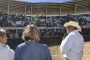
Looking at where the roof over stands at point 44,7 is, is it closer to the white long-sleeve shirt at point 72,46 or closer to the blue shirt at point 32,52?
the white long-sleeve shirt at point 72,46

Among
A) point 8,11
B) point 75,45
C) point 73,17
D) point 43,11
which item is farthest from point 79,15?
point 75,45

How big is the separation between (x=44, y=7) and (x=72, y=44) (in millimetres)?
29495

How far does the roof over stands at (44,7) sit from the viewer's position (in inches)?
1394

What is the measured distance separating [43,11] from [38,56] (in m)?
31.8

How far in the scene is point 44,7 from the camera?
1423 inches

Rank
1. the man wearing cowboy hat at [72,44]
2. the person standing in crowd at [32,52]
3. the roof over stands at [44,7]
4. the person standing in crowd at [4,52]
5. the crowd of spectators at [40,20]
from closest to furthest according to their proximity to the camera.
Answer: the person standing in crowd at [32,52] → the person standing in crowd at [4,52] → the man wearing cowboy hat at [72,44] → the crowd of spectators at [40,20] → the roof over stands at [44,7]

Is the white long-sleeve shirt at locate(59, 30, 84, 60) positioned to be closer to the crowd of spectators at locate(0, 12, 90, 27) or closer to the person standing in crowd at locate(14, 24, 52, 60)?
the person standing in crowd at locate(14, 24, 52, 60)

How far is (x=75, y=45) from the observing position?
6.77 meters

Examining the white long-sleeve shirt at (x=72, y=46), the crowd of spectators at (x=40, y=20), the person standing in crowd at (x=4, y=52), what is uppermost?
the person standing in crowd at (x=4, y=52)

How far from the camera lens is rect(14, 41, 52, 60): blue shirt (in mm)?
5039

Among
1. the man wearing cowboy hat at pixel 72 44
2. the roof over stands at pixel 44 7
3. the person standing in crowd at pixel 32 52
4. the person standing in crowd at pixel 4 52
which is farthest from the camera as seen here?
the roof over stands at pixel 44 7

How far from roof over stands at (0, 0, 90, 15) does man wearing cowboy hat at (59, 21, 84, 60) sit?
28160 millimetres

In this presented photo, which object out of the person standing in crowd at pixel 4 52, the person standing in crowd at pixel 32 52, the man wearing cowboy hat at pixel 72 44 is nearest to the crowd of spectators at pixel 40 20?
the man wearing cowboy hat at pixel 72 44

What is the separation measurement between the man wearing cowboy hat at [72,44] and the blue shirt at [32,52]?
1695mm
